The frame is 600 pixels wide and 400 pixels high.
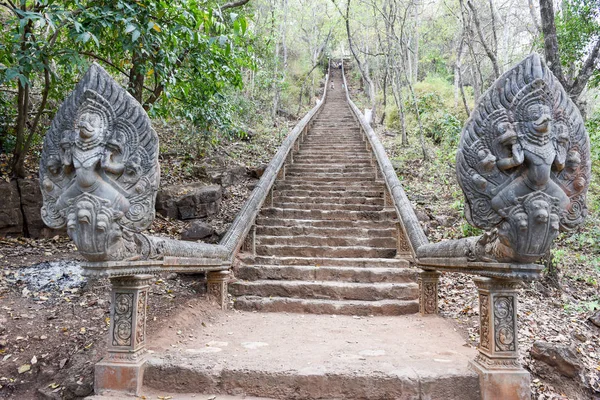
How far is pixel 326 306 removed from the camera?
448 cm

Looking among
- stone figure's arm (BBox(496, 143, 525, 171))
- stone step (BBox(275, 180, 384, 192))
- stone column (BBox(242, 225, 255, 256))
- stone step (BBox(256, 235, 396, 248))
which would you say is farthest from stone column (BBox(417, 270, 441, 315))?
stone step (BBox(275, 180, 384, 192))

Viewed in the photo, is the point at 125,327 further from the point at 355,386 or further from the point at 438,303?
the point at 438,303

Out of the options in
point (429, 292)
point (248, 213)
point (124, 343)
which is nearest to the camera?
point (124, 343)

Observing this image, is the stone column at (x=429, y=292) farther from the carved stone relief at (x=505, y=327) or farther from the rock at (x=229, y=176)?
the rock at (x=229, y=176)

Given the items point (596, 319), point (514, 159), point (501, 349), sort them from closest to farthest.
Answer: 1. point (514, 159)
2. point (501, 349)
3. point (596, 319)

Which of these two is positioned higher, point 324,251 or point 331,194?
point 331,194

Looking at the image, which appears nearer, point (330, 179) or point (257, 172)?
point (330, 179)

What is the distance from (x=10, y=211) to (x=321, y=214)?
464 centimetres

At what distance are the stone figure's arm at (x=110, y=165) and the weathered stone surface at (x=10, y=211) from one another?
4.42 m

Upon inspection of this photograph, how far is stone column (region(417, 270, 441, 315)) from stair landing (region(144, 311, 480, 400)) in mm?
375

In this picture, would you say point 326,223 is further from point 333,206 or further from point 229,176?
point 229,176

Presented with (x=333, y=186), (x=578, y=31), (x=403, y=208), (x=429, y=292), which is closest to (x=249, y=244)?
(x=403, y=208)

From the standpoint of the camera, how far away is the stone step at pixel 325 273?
192 inches

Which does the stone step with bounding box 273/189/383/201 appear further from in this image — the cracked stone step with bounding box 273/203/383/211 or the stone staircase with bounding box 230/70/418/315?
the cracked stone step with bounding box 273/203/383/211
